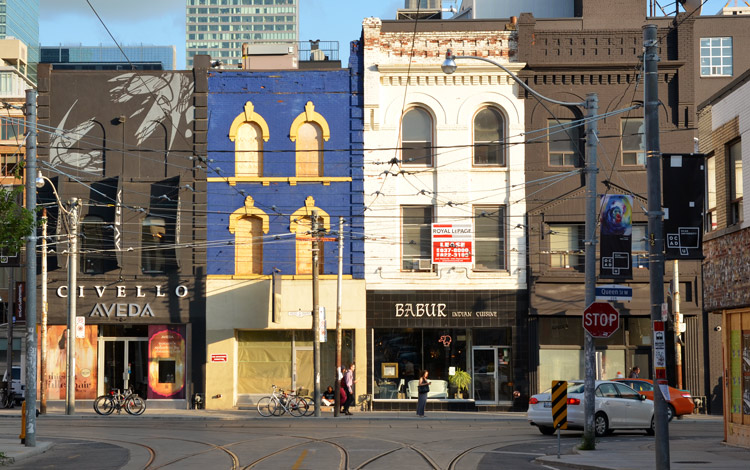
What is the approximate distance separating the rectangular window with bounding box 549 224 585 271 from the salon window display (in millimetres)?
4348

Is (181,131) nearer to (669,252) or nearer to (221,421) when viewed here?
(221,421)

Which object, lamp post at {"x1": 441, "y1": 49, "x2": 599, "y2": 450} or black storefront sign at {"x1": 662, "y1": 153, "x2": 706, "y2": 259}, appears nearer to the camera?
black storefront sign at {"x1": 662, "y1": 153, "x2": 706, "y2": 259}

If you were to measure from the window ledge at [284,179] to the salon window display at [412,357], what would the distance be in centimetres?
575

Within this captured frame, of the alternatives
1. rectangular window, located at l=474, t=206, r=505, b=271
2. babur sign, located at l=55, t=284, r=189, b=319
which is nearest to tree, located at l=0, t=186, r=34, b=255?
babur sign, located at l=55, t=284, r=189, b=319

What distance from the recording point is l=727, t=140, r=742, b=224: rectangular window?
2205 centimetres

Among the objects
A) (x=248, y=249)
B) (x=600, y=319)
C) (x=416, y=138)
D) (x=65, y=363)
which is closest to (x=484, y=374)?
(x=416, y=138)

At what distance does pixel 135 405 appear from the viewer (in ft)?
109

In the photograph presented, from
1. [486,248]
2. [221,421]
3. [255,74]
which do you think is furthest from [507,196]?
[221,421]

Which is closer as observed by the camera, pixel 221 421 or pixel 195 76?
pixel 221 421

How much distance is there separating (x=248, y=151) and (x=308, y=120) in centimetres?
251

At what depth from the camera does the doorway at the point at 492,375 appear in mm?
35625

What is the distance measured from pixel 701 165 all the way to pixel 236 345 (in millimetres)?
21440

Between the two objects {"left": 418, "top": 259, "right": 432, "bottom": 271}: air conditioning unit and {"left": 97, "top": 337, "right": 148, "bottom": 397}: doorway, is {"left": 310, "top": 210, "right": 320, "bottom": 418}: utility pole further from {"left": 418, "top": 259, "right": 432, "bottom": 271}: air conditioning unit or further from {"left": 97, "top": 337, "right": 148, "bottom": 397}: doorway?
{"left": 97, "top": 337, "right": 148, "bottom": 397}: doorway

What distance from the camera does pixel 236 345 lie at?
36156mm
